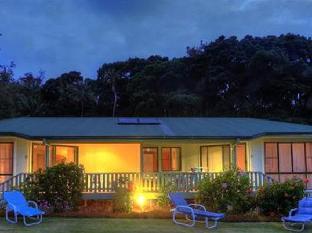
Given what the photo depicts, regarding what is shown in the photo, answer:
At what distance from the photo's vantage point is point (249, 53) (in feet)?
137

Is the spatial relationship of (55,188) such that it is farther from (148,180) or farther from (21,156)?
(21,156)

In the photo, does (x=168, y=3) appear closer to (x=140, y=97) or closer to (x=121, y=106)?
(x=140, y=97)

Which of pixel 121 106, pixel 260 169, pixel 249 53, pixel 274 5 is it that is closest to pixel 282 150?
pixel 260 169

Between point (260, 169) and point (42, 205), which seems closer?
point (42, 205)

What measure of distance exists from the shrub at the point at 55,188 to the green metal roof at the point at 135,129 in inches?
96.0

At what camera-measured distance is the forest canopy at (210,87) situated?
128 ft

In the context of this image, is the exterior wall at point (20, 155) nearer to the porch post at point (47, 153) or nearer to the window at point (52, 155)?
the window at point (52, 155)

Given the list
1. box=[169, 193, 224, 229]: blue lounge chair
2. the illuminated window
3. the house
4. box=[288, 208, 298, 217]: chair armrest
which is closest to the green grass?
box=[169, 193, 224, 229]: blue lounge chair

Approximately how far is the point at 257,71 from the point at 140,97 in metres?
10.7

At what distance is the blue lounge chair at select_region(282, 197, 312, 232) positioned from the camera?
38.9 feet

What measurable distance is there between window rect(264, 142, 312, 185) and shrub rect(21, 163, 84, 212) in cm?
855

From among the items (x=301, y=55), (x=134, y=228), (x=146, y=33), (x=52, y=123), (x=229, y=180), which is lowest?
(x=134, y=228)

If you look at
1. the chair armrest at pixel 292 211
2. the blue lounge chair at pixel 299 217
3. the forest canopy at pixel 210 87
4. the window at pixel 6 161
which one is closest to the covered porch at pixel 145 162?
the window at pixel 6 161

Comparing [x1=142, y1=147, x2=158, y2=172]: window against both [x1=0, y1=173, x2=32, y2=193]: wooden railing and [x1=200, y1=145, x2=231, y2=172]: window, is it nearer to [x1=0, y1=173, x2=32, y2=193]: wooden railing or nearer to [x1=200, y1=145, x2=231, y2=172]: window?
[x1=200, y1=145, x2=231, y2=172]: window
